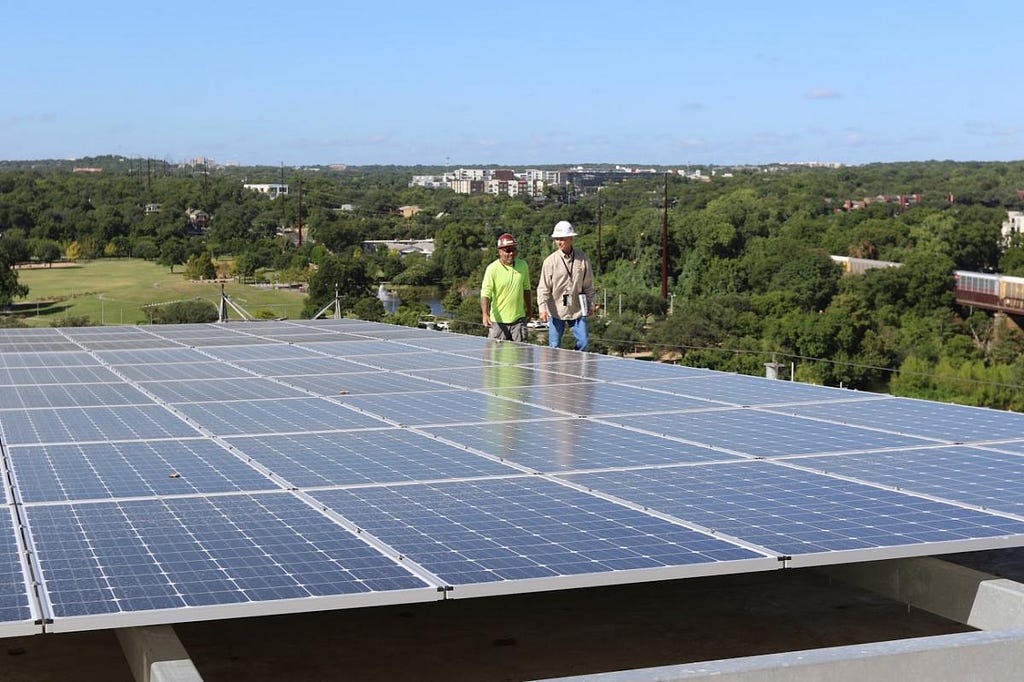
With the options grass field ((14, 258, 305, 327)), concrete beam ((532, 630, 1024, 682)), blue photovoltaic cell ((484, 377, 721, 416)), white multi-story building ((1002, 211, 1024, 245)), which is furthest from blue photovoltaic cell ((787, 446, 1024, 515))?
white multi-story building ((1002, 211, 1024, 245))

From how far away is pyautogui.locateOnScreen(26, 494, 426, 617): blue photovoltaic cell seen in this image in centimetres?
639

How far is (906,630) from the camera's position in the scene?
29.6 feet

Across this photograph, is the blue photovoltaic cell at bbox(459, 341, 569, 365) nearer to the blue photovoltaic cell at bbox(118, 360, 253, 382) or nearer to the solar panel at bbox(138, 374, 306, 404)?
the blue photovoltaic cell at bbox(118, 360, 253, 382)

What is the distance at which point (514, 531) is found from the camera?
762 centimetres

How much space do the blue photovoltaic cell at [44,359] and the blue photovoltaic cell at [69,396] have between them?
2.43 m

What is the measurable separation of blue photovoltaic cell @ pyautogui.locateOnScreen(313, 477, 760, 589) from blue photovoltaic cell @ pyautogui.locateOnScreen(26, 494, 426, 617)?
28cm

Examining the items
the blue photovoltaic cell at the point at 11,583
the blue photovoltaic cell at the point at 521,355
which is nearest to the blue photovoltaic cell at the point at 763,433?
the blue photovoltaic cell at the point at 521,355

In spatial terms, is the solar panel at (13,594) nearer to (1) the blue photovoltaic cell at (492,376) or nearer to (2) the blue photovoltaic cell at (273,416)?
(2) the blue photovoltaic cell at (273,416)

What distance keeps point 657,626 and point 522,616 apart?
92 centimetres

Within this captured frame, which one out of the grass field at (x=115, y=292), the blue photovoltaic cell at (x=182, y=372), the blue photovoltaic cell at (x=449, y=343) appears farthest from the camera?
the grass field at (x=115, y=292)

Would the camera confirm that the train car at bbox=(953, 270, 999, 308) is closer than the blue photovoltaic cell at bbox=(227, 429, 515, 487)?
No

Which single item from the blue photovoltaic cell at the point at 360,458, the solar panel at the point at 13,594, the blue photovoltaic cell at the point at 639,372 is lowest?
the blue photovoltaic cell at the point at 639,372

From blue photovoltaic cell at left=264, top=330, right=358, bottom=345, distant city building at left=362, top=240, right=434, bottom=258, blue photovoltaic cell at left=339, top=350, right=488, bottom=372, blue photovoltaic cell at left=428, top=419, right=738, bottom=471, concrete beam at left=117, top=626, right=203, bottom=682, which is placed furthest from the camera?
distant city building at left=362, top=240, right=434, bottom=258

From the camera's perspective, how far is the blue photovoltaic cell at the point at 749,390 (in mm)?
13195
